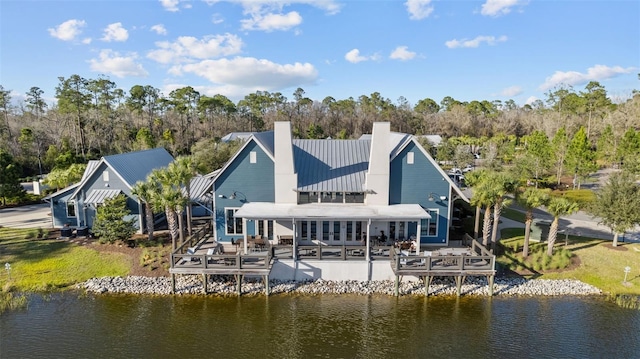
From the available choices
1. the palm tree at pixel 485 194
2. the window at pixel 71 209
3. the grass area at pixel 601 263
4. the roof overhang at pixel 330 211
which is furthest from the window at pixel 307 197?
the window at pixel 71 209

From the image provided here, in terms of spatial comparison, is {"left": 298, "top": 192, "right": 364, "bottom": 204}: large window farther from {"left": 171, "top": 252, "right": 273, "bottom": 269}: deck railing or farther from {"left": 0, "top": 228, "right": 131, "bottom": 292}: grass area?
{"left": 0, "top": 228, "right": 131, "bottom": 292}: grass area

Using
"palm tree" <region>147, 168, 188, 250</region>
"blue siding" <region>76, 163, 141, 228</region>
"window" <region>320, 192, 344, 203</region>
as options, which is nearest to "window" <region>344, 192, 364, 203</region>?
"window" <region>320, 192, 344, 203</region>

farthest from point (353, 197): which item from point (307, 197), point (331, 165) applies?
point (307, 197)

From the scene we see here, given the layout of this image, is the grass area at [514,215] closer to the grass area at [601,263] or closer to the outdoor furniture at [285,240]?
the grass area at [601,263]

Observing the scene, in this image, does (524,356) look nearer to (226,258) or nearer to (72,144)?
(226,258)

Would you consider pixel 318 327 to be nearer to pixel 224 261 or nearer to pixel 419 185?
pixel 224 261

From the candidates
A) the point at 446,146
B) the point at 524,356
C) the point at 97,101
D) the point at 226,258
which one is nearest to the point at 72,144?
the point at 97,101

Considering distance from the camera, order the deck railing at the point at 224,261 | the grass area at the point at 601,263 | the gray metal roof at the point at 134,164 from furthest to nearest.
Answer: the gray metal roof at the point at 134,164 → the grass area at the point at 601,263 → the deck railing at the point at 224,261
